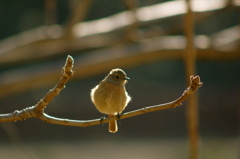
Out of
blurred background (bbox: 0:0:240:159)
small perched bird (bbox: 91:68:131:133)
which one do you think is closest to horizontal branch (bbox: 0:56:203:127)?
small perched bird (bbox: 91:68:131:133)

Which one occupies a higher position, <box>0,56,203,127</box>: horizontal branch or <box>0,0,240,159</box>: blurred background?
<box>0,0,240,159</box>: blurred background

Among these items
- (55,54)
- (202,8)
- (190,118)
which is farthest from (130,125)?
(190,118)

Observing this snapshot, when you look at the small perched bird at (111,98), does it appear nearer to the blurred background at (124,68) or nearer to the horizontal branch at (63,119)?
the horizontal branch at (63,119)

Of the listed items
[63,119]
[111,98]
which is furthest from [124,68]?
[63,119]

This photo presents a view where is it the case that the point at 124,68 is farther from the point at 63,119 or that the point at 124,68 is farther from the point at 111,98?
the point at 63,119

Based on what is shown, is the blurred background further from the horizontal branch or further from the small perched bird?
the horizontal branch

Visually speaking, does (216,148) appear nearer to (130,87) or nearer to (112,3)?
(130,87)
